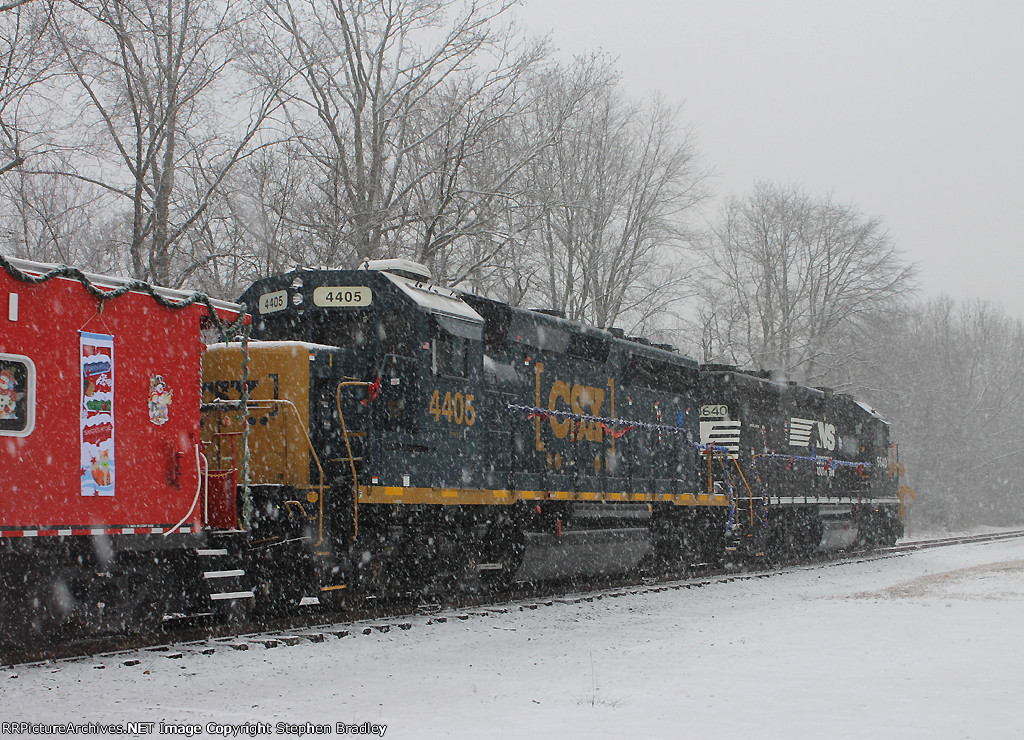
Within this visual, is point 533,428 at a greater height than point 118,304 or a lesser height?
lesser

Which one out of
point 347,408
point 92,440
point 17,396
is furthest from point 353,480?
point 17,396

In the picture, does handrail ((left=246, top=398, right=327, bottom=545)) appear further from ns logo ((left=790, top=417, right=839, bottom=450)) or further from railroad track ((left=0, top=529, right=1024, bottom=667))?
ns logo ((left=790, top=417, right=839, bottom=450))

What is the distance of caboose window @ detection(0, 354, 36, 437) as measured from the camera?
24.0 ft

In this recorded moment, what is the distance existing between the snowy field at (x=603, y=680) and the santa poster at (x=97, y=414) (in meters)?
1.39

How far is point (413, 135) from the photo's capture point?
25.0 metres

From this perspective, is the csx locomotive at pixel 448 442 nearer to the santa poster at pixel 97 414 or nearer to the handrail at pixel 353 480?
the handrail at pixel 353 480

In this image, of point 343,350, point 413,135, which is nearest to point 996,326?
point 413,135

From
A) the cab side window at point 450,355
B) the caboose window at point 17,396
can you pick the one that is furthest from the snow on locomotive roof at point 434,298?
the caboose window at point 17,396

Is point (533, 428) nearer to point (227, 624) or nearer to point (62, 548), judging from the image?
point (227, 624)

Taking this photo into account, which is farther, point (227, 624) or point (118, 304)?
point (227, 624)

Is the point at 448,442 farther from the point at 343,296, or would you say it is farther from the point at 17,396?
the point at 17,396

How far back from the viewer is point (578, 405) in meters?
14.4

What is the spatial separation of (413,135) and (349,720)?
2073 cm

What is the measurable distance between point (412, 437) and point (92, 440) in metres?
3.75
